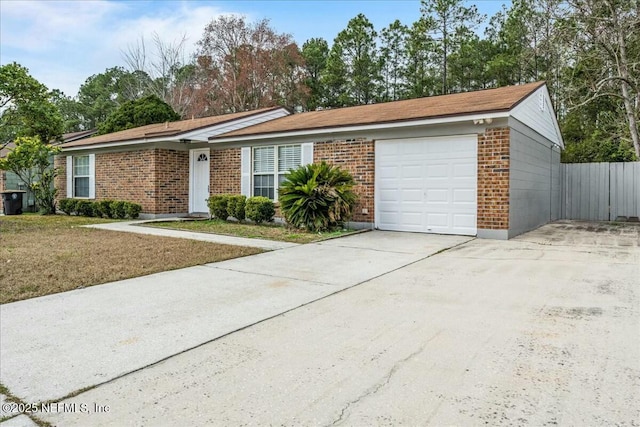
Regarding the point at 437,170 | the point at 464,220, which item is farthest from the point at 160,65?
the point at 464,220

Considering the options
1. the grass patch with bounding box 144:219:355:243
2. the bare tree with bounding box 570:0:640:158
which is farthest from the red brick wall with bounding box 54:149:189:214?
the bare tree with bounding box 570:0:640:158

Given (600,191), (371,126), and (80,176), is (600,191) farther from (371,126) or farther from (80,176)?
(80,176)

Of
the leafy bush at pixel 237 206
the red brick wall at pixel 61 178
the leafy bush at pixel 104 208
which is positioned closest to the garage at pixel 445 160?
the leafy bush at pixel 237 206

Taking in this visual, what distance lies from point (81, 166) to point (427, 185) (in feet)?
45.5

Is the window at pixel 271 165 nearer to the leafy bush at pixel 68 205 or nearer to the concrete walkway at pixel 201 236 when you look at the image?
the concrete walkway at pixel 201 236

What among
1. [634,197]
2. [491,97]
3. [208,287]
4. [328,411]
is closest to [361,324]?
[328,411]

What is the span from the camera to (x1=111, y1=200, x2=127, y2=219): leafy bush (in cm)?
1445

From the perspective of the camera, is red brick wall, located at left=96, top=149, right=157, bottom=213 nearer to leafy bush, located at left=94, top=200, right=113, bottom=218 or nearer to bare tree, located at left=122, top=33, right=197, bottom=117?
leafy bush, located at left=94, top=200, right=113, bottom=218

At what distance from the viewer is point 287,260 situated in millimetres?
7246

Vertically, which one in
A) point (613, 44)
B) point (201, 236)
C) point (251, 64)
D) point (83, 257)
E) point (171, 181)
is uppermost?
point (251, 64)

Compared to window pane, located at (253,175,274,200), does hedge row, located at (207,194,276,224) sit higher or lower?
lower

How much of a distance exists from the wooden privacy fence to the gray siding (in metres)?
1.37

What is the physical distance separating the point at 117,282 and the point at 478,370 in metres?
4.66

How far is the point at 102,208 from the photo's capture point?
15102 mm
